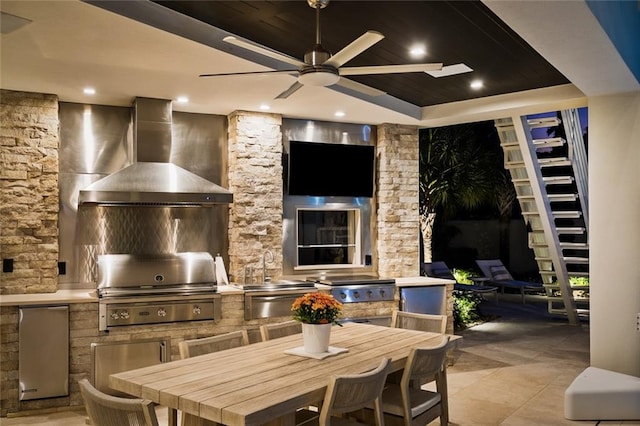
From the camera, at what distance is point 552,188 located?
8.88 m

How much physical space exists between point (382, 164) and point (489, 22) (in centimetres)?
310

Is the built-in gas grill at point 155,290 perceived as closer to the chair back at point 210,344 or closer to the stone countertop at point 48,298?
the stone countertop at point 48,298

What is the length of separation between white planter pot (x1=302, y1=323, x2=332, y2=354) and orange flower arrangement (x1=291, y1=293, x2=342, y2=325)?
0.12 feet

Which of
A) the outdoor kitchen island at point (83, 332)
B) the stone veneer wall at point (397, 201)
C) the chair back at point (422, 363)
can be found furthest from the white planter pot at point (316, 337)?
the stone veneer wall at point (397, 201)

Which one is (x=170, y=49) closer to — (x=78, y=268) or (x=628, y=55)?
(x=78, y=268)

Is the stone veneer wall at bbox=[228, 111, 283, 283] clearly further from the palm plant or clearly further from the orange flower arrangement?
the palm plant

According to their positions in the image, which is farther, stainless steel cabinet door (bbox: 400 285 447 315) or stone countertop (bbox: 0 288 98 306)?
stainless steel cabinet door (bbox: 400 285 447 315)

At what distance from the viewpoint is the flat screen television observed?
635 cm

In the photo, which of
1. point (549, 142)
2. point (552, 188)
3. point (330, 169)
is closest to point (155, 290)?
point (330, 169)

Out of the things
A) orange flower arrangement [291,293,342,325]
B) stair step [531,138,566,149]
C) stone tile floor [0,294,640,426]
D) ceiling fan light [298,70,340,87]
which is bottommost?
stone tile floor [0,294,640,426]

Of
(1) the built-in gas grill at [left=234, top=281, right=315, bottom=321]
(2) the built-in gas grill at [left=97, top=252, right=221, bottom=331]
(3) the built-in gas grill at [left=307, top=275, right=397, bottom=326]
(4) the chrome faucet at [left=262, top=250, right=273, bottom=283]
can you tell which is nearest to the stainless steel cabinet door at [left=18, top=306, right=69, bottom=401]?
(2) the built-in gas grill at [left=97, top=252, right=221, bottom=331]

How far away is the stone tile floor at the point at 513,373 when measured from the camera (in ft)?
14.6

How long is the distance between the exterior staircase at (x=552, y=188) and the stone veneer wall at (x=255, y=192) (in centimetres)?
294

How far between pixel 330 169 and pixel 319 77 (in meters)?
3.34
